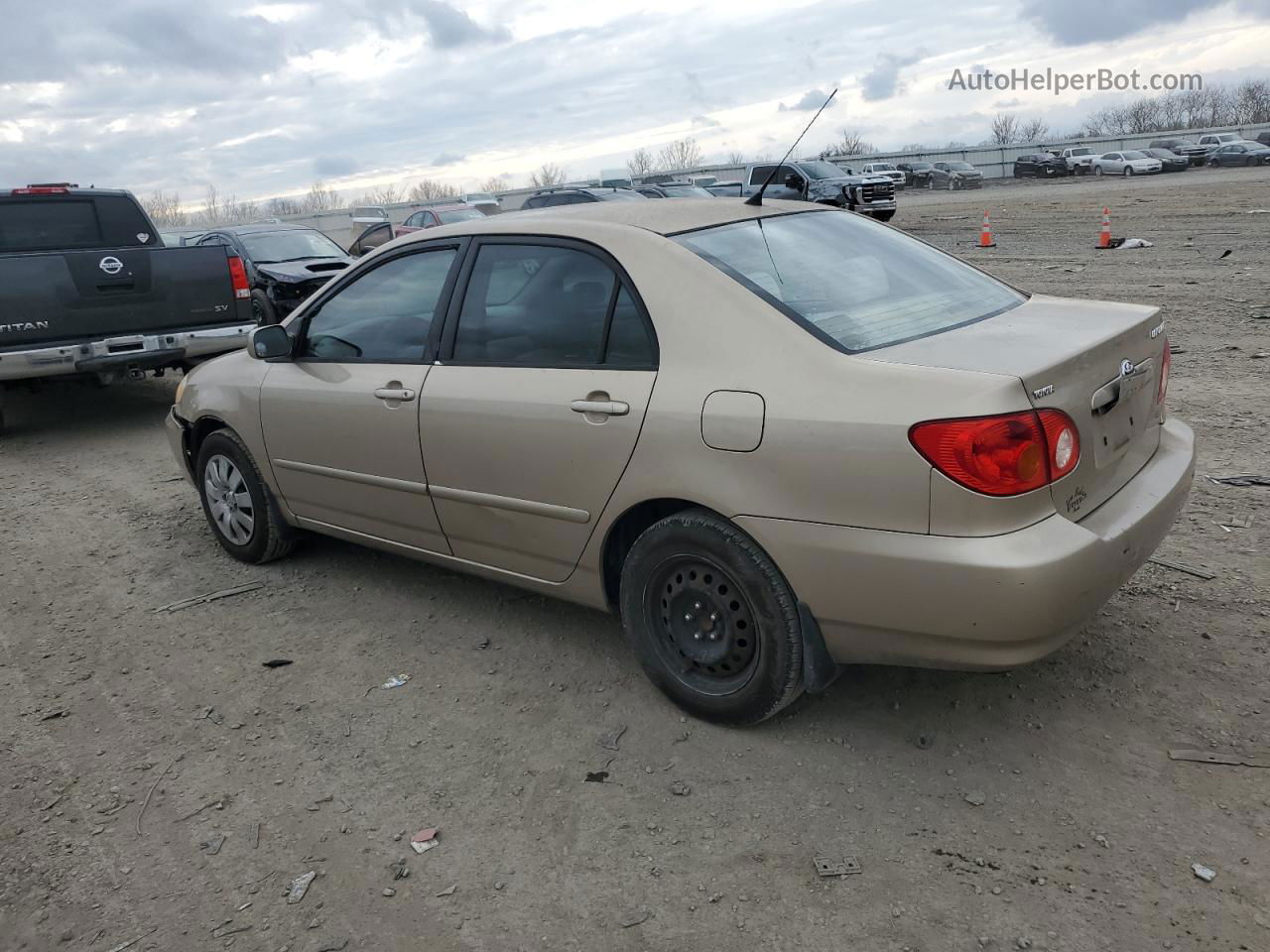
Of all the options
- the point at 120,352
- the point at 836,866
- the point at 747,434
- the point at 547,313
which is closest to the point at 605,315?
the point at 547,313

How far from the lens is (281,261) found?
46.7ft

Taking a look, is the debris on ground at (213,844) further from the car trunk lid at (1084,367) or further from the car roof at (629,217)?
the car trunk lid at (1084,367)

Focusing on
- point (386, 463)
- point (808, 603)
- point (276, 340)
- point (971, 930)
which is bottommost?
point (971, 930)

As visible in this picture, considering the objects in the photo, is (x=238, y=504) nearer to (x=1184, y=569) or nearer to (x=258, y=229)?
(x=1184, y=569)

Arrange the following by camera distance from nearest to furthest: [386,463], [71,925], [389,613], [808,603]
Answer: [71,925]
[808,603]
[386,463]
[389,613]

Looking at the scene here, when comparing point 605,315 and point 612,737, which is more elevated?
point 605,315

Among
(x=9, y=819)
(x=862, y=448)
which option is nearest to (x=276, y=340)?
(x=9, y=819)

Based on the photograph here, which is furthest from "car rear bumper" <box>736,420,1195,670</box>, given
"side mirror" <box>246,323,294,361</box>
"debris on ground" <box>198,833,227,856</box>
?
"side mirror" <box>246,323,294,361</box>

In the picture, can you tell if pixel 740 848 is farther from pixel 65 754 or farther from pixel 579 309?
pixel 65 754

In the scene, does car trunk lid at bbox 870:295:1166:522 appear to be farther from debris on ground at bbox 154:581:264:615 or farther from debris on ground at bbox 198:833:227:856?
debris on ground at bbox 154:581:264:615

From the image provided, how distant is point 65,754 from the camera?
362 cm

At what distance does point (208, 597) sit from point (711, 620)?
2.82 m

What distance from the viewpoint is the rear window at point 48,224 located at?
8.99m

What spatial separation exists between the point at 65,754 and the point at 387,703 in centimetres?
111
